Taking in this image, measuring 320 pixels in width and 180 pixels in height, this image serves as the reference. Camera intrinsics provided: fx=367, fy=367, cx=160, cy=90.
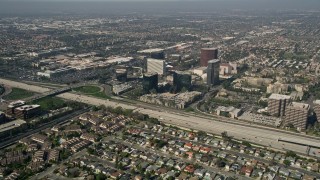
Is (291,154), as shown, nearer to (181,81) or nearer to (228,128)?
(228,128)

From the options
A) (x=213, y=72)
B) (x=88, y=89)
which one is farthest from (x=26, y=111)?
(x=213, y=72)

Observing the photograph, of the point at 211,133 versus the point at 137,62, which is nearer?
the point at 211,133

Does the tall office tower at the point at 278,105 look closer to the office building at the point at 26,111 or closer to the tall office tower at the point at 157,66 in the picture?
the tall office tower at the point at 157,66

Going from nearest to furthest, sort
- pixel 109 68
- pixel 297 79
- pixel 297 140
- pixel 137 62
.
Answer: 1. pixel 297 140
2. pixel 297 79
3. pixel 109 68
4. pixel 137 62

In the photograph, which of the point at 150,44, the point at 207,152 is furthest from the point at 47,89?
the point at 150,44

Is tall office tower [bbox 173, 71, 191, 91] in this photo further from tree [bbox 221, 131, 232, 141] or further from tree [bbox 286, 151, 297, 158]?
tree [bbox 286, 151, 297, 158]

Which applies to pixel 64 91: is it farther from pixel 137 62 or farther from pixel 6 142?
pixel 137 62

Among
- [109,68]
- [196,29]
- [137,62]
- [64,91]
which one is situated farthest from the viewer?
[196,29]
